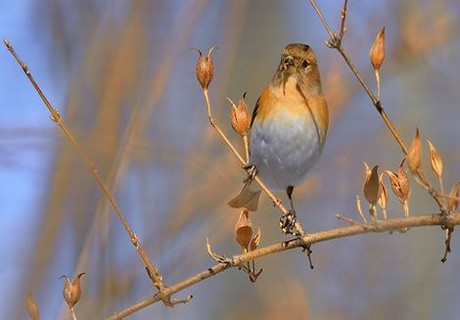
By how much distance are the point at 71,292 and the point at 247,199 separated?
0.92 metres

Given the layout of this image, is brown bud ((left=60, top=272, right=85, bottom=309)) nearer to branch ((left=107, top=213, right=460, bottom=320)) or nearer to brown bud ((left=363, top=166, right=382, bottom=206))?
branch ((left=107, top=213, right=460, bottom=320))

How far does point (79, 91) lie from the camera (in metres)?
2.89

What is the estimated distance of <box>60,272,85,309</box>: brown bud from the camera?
1.88 m

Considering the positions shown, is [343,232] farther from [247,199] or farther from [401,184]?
[247,199]

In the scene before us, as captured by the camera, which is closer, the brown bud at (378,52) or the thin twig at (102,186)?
the thin twig at (102,186)

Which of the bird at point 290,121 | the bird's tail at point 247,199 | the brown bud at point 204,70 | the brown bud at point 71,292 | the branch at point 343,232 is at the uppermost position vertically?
the bird at point 290,121

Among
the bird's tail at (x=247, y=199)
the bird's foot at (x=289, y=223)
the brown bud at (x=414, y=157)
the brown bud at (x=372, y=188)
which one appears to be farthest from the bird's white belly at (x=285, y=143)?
the brown bud at (x=414, y=157)

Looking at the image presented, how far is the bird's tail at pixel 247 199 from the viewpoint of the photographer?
2.62m

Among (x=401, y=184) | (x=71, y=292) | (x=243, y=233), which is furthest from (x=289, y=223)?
(x=71, y=292)

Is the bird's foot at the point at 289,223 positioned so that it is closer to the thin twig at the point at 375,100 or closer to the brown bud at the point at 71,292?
the thin twig at the point at 375,100

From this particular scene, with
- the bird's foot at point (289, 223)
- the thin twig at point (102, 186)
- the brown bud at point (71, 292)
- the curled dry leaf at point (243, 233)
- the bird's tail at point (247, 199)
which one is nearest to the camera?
the thin twig at point (102, 186)

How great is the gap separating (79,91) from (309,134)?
0.85 m

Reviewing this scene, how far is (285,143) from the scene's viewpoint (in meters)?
2.83

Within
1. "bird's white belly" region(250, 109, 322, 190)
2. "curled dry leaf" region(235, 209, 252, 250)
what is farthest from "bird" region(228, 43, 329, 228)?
→ "curled dry leaf" region(235, 209, 252, 250)
